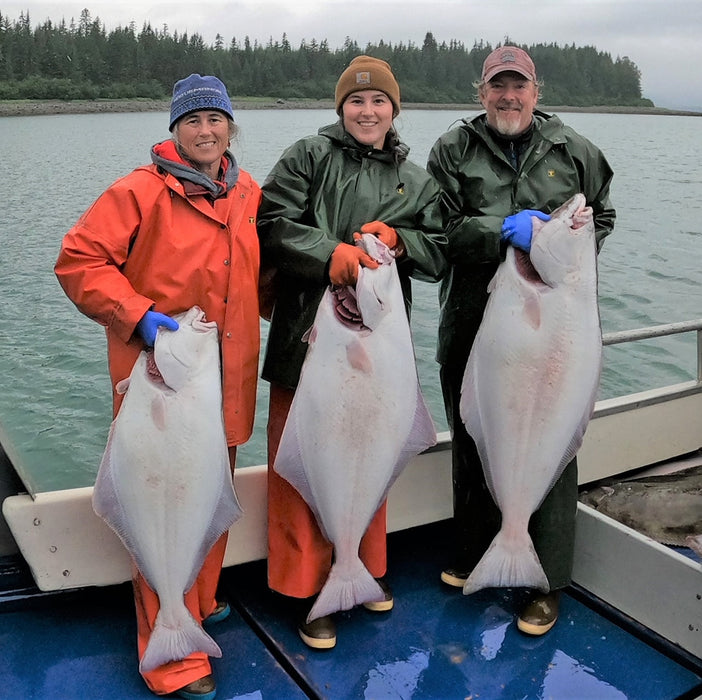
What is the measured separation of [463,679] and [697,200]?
82.9ft

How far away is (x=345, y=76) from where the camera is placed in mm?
3041

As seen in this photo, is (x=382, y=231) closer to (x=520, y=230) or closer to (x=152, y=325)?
(x=520, y=230)

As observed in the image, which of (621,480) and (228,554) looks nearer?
(228,554)

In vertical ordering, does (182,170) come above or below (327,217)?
above

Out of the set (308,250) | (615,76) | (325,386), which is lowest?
(325,386)

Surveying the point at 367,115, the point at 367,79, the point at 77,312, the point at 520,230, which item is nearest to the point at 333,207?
the point at 367,115

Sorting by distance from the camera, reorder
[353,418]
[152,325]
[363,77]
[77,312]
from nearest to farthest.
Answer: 1. [152,325]
2. [353,418]
3. [363,77]
4. [77,312]

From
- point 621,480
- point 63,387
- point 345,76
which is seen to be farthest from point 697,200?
point 345,76

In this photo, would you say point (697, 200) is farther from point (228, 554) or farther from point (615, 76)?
point (615, 76)

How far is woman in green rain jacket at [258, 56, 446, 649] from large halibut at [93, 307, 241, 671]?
0.44m

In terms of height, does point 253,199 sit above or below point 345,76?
below

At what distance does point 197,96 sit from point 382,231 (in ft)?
2.60

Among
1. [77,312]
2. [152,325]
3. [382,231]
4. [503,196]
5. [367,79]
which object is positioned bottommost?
[77,312]

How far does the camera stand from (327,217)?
10.0 ft
